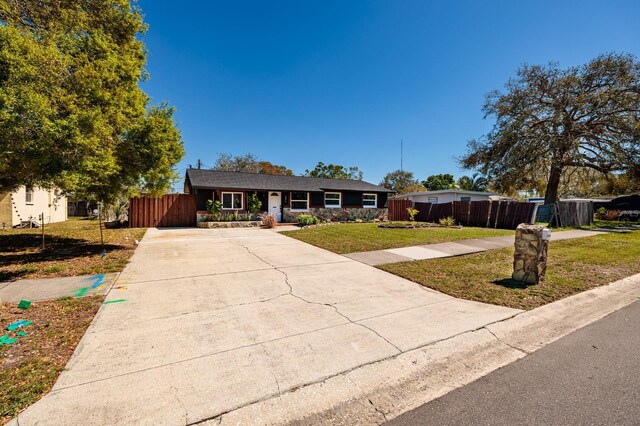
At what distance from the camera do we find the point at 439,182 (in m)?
53.5

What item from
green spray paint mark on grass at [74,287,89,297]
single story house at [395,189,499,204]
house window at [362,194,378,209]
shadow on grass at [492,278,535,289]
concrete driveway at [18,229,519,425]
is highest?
single story house at [395,189,499,204]

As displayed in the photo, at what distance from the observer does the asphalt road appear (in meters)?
2.12

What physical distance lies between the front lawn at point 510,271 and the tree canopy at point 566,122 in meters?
14.8

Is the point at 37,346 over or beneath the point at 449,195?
beneath

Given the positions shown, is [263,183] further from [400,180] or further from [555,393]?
[400,180]

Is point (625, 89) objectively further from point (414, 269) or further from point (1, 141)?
point (1, 141)

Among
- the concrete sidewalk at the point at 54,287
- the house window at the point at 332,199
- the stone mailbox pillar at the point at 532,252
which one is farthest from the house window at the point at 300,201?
the stone mailbox pillar at the point at 532,252

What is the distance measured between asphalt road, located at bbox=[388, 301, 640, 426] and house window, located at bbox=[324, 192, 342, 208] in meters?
19.1

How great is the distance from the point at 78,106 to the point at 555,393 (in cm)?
938

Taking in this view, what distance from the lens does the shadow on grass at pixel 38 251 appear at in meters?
6.60

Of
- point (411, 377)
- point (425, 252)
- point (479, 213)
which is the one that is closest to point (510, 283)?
point (425, 252)

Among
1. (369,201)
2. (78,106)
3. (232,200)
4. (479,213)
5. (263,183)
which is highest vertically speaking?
(78,106)

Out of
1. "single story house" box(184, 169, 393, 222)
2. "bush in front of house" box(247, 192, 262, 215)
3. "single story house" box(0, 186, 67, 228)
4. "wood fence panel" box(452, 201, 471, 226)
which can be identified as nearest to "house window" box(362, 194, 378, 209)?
"single story house" box(184, 169, 393, 222)

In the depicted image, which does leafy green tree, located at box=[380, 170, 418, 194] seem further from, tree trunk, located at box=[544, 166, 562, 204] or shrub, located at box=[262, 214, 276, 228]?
shrub, located at box=[262, 214, 276, 228]
